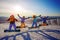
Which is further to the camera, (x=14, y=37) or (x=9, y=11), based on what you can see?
(x=9, y=11)

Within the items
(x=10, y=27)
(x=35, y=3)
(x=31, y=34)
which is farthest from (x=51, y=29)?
(x=10, y=27)

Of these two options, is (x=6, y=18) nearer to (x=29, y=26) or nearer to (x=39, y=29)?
(x=29, y=26)

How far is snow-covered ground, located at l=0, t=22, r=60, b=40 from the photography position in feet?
3.71

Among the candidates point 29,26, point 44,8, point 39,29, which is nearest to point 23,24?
point 29,26

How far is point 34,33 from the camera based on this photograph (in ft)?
4.03

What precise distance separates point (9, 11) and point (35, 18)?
33 centimetres

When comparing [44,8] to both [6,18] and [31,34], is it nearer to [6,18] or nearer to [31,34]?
[31,34]

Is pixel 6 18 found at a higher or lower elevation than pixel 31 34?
higher

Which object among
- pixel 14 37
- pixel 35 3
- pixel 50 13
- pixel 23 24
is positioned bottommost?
pixel 14 37

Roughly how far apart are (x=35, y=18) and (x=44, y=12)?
0.14 metres

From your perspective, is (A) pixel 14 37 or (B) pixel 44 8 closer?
(A) pixel 14 37

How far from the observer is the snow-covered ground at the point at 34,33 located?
113 cm

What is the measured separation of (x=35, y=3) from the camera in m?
1.31

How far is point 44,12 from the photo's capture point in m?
1.33
